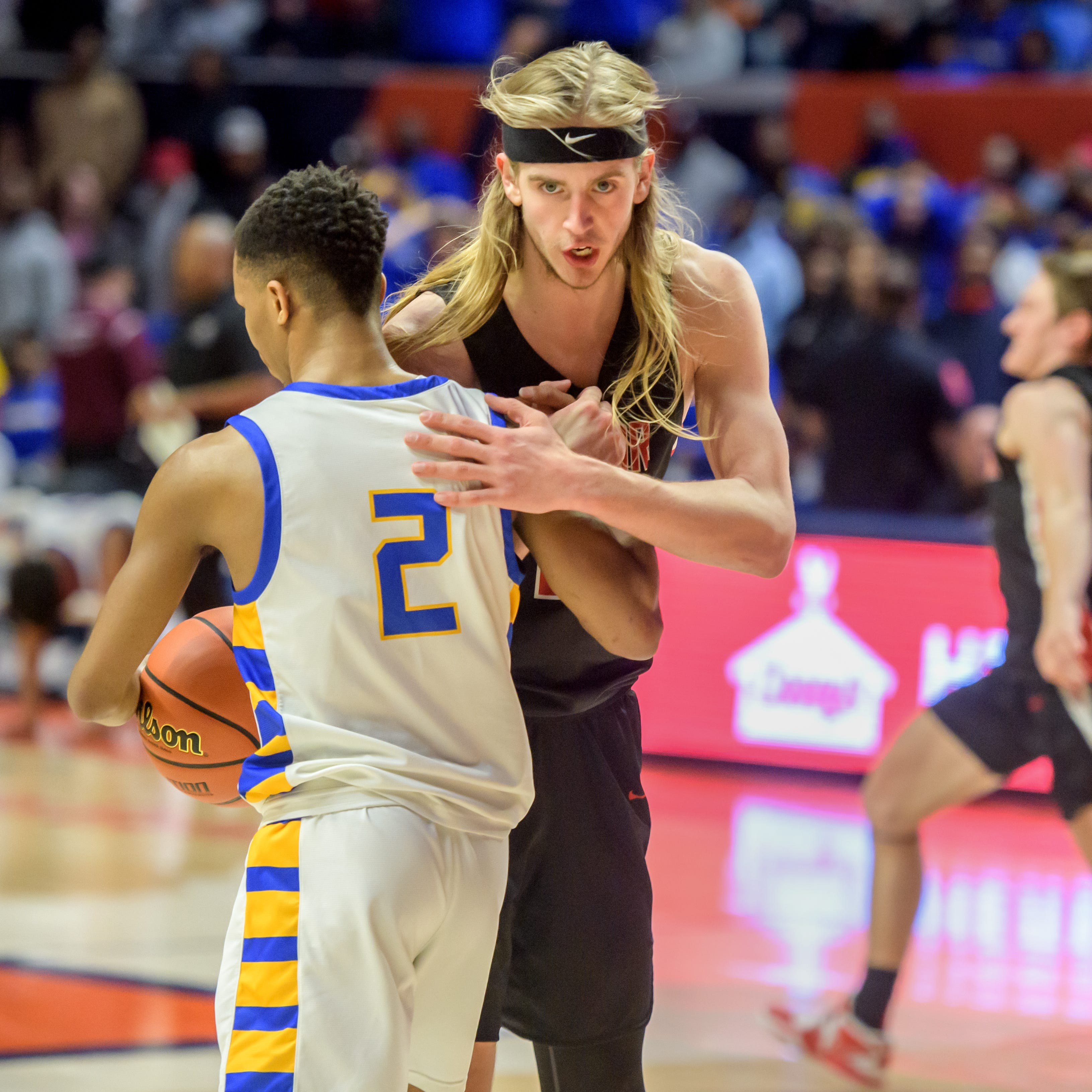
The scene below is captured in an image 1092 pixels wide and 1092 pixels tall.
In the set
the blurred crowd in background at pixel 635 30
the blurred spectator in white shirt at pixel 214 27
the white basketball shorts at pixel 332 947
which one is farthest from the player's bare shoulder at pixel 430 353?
the blurred spectator in white shirt at pixel 214 27

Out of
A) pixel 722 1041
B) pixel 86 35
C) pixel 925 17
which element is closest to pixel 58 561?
pixel 722 1041

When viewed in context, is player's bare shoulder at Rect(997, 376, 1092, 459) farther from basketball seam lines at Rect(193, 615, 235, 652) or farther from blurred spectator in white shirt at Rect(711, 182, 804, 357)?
blurred spectator in white shirt at Rect(711, 182, 804, 357)

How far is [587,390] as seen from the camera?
2521 mm

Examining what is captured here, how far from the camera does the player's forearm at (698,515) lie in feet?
7.66

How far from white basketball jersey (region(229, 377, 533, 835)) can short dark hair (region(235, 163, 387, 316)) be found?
144 mm

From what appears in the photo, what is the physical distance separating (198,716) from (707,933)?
3154 mm

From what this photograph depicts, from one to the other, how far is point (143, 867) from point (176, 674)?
11.9 ft

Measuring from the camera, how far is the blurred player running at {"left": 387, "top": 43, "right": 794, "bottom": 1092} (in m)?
2.57

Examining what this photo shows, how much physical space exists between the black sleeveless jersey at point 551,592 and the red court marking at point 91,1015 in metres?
1.73

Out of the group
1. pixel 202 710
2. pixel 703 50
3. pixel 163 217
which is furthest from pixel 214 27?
pixel 202 710

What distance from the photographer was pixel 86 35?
43.5 ft

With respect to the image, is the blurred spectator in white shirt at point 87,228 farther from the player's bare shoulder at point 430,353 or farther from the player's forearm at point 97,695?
the player's forearm at point 97,695

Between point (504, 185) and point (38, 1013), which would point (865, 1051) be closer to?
point (38, 1013)

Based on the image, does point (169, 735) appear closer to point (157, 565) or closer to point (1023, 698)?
point (157, 565)
